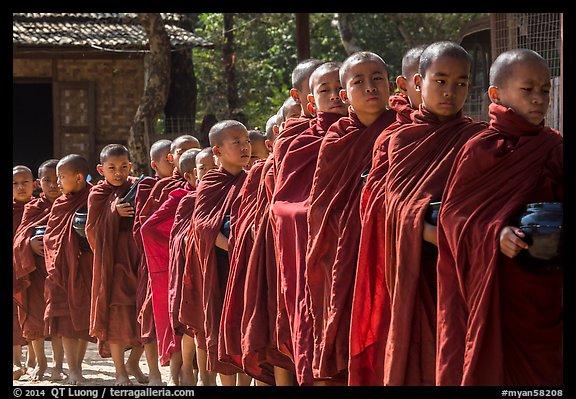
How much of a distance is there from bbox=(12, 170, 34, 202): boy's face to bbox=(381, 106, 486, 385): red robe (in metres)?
6.08

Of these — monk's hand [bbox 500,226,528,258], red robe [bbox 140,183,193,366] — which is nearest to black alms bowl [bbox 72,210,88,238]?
red robe [bbox 140,183,193,366]

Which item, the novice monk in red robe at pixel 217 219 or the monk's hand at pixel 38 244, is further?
the monk's hand at pixel 38 244

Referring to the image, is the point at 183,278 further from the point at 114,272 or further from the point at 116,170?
the point at 116,170

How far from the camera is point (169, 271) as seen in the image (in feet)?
24.9

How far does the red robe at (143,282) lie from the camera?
7.95 m

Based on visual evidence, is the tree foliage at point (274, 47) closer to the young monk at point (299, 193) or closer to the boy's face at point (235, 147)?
the boy's face at point (235, 147)

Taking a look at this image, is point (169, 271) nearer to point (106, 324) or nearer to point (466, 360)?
point (106, 324)

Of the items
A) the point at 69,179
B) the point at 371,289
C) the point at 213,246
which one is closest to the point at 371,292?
the point at 371,289

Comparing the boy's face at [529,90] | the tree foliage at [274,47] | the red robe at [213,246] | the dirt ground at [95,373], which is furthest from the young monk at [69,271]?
the tree foliage at [274,47]

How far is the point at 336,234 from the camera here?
16.6ft

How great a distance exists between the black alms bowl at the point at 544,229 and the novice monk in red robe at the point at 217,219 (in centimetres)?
295

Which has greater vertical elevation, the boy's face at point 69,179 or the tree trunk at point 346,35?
the tree trunk at point 346,35

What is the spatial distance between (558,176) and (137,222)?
4.62 m

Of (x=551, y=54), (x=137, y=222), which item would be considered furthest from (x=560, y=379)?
(x=551, y=54)
